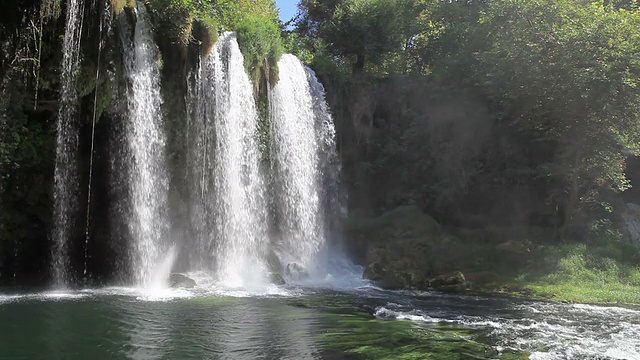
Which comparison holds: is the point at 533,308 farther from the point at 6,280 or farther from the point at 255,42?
the point at 6,280

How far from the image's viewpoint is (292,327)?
33.7 feet

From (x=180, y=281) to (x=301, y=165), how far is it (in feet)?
27.7

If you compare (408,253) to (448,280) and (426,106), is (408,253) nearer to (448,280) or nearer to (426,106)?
(448,280)

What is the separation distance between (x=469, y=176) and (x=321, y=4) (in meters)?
14.2

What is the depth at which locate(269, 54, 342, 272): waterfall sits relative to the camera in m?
21.8

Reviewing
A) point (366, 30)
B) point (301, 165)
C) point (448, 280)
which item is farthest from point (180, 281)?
point (366, 30)

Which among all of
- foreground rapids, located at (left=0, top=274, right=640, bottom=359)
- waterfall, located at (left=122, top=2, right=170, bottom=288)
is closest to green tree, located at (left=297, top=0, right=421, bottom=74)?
waterfall, located at (left=122, top=2, right=170, bottom=288)

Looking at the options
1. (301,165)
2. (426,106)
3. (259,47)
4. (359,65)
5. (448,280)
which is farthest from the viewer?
(359,65)

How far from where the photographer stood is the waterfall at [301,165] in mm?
21766

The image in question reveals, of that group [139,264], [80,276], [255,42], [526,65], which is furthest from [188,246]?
[526,65]

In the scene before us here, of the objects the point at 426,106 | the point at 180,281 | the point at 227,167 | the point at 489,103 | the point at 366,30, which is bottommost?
the point at 180,281

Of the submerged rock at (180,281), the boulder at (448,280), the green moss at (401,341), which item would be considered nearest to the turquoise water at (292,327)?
the green moss at (401,341)

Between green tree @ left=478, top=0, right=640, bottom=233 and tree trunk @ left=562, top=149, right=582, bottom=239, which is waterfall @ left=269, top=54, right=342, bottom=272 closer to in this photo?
green tree @ left=478, top=0, right=640, bottom=233

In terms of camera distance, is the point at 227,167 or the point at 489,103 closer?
the point at 227,167
